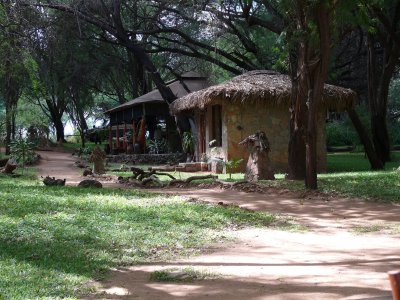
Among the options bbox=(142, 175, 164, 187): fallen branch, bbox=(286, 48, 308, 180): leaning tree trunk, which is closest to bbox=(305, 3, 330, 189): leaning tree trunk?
bbox=(286, 48, 308, 180): leaning tree trunk

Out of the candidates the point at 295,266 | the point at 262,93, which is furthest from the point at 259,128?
the point at 295,266

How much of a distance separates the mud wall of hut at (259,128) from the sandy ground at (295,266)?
8375 mm

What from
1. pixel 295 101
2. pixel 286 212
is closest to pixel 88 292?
pixel 286 212

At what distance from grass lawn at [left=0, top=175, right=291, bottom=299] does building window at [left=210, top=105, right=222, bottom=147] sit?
837 cm

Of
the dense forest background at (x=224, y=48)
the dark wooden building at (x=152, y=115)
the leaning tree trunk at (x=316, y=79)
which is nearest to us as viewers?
the leaning tree trunk at (x=316, y=79)

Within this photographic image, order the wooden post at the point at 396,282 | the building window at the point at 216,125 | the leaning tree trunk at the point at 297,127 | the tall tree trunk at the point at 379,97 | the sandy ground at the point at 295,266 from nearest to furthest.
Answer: the wooden post at the point at 396,282, the sandy ground at the point at 295,266, the leaning tree trunk at the point at 297,127, the tall tree trunk at the point at 379,97, the building window at the point at 216,125

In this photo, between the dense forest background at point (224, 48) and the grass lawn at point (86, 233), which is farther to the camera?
the dense forest background at point (224, 48)

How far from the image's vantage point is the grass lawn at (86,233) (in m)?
4.81

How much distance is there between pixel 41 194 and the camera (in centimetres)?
1011

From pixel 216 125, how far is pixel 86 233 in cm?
1241

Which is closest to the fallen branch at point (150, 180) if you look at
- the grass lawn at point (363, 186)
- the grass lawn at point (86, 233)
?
the grass lawn at point (363, 186)

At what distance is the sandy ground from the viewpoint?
4391 mm

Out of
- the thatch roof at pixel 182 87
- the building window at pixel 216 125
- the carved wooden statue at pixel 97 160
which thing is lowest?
the carved wooden statue at pixel 97 160

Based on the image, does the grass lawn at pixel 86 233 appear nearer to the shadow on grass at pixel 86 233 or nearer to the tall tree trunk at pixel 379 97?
the shadow on grass at pixel 86 233
